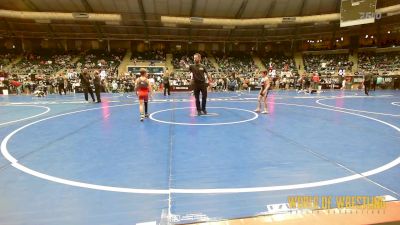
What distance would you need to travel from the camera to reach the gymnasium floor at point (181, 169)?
10.5 feet

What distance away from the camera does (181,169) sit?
14.6 feet

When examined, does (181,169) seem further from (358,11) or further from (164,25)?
(164,25)

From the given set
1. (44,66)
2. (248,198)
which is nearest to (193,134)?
(248,198)

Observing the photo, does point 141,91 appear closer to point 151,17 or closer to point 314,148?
point 314,148

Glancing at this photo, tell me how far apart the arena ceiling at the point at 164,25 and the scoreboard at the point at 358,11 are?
6082 millimetres

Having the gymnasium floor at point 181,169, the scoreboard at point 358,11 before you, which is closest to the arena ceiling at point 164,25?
the scoreboard at point 358,11

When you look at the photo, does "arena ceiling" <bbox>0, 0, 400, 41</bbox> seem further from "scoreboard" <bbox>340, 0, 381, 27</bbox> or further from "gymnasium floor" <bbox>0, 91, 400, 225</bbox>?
"gymnasium floor" <bbox>0, 91, 400, 225</bbox>

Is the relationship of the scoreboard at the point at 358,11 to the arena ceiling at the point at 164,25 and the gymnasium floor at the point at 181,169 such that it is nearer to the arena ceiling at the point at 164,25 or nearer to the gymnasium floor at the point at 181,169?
the arena ceiling at the point at 164,25

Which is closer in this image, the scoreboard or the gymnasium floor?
the gymnasium floor

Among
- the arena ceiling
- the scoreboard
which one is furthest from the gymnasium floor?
the arena ceiling

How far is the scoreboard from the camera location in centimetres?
2836

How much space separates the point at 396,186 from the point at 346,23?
3105 cm

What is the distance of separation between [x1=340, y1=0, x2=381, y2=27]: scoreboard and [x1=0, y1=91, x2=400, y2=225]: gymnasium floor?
26014 millimetres

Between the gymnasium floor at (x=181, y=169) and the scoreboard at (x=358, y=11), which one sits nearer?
the gymnasium floor at (x=181, y=169)
